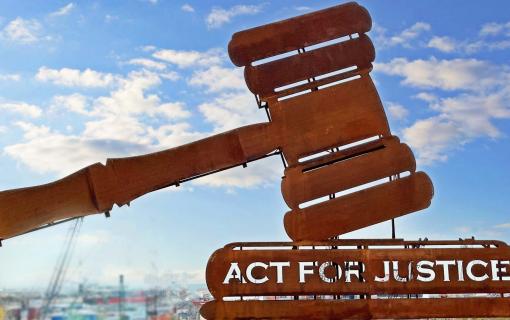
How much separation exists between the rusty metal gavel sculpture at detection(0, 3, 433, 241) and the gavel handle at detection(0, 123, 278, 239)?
0.01 metres

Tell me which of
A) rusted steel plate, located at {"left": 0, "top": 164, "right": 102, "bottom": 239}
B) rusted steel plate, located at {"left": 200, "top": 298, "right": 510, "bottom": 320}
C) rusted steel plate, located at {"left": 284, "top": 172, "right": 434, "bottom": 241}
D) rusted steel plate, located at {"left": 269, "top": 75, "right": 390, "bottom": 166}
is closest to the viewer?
rusted steel plate, located at {"left": 0, "top": 164, "right": 102, "bottom": 239}

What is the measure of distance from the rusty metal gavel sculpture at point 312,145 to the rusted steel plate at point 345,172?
0.05ft

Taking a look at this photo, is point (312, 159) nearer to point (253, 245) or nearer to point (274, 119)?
point (274, 119)

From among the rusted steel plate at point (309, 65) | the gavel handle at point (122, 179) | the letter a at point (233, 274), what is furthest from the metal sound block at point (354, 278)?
the rusted steel plate at point (309, 65)

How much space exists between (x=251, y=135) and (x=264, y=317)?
102 inches

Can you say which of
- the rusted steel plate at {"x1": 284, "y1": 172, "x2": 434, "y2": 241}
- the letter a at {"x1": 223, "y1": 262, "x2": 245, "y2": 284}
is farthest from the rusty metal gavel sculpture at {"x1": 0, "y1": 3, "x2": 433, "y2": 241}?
the letter a at {"x1": 223, "y1": 262, "x2": 245, "y2": 284}

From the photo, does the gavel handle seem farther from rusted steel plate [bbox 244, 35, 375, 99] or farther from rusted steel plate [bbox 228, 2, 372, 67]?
rusted steel plate [bbox 228, 2, 372, 67]

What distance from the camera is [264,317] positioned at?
1137 cm

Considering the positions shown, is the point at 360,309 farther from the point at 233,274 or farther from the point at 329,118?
the point at 329,118

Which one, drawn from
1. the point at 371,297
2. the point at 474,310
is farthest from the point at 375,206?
the point at 474,310

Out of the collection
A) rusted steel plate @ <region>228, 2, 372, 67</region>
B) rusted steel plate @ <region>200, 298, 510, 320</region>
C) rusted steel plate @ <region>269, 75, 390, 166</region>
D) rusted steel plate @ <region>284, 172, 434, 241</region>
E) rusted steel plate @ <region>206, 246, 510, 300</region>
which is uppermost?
rusted steel plate @ <region>228, 2, 372, 67</region>

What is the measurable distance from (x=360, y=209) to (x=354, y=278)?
1.00m

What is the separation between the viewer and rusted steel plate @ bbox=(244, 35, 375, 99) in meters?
12.0

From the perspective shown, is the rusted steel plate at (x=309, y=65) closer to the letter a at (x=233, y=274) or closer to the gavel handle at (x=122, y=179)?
the gavel handle at (x=122, y=179)
